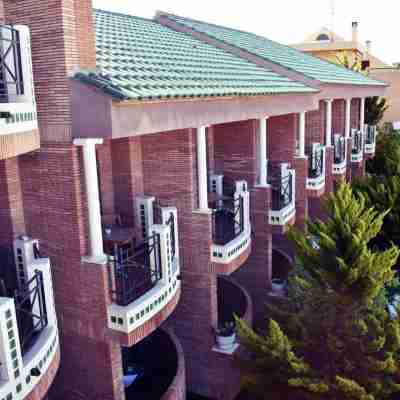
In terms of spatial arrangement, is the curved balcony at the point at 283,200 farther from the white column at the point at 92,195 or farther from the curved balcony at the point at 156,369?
the white column at the point at 92,195

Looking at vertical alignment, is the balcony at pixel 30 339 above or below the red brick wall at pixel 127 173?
below

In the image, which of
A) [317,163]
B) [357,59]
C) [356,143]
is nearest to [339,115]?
[356,143]

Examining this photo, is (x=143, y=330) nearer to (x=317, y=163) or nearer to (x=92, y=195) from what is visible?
(x=92, y=195)

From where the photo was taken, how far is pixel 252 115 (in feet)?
38.2

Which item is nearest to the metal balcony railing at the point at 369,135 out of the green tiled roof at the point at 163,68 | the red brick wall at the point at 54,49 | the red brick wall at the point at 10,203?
the green tiled roof at the point at 163,68

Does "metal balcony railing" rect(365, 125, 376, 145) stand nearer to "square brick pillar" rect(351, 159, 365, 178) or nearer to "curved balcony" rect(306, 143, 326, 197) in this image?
"square brick pillar" rect(351, 159, 365, 178)

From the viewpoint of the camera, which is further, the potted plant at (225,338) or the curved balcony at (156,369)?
the potted plant at (225,338)

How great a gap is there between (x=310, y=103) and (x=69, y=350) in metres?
10.4

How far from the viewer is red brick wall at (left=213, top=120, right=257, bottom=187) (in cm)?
1402

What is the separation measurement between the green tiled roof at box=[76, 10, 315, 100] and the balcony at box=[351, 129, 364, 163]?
8245mm

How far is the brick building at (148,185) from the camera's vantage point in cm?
716

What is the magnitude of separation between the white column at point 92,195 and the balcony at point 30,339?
966 mm

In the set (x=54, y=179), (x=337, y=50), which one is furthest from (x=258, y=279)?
(x=337, y=50)

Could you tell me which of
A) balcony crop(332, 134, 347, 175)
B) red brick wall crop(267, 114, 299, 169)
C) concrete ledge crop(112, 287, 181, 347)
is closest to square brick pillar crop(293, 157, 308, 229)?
red brick wall crop(267, 114, 299, 169)
